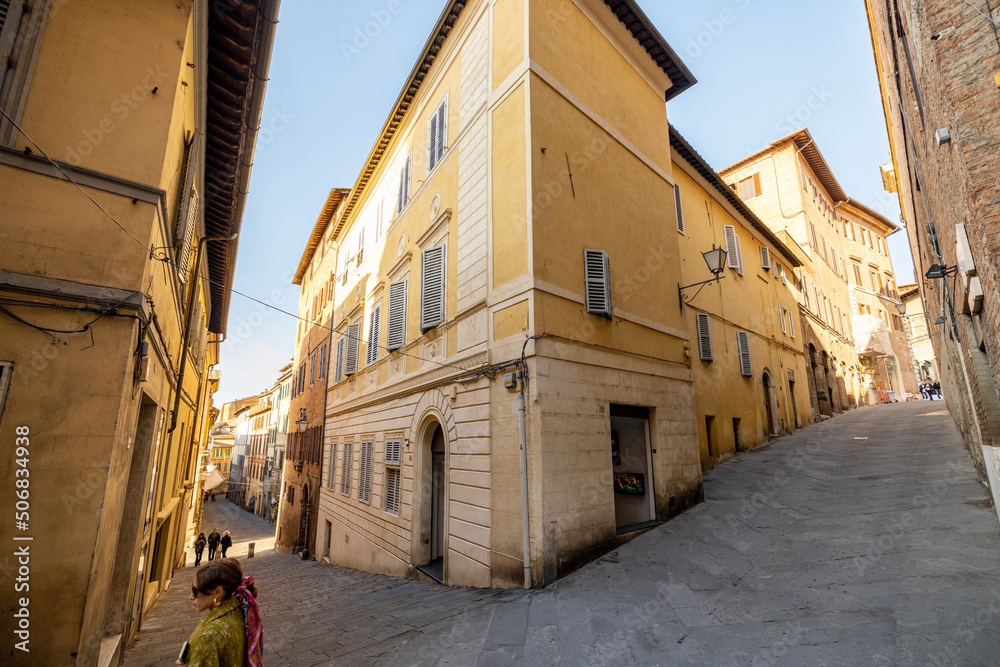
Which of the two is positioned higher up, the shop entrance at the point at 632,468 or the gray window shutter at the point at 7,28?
the gray window shutter at the point at 7,28

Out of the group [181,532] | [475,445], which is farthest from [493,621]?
[181,532]

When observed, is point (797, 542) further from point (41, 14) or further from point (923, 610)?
point (41, 14)

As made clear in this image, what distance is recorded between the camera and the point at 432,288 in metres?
10.4

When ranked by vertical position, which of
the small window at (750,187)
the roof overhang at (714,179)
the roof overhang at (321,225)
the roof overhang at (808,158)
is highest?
the roof overhang at (808,158)

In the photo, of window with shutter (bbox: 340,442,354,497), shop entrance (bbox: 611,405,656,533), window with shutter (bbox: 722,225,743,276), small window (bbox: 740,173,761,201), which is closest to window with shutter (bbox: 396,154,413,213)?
window with shutter (bbox: 340,442,354,497)

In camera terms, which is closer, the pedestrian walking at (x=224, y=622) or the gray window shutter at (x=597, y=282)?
the pedestrian walking at (x=224, y=622)

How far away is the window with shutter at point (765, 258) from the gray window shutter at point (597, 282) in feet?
48.7

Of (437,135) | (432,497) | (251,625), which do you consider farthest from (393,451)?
(251,625)

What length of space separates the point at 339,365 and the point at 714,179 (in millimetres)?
15062

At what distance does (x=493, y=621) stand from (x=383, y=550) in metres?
6.93

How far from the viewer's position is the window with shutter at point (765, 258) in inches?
790

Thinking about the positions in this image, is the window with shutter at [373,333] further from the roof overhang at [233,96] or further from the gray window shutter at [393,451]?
the roof overhang at [233,96]

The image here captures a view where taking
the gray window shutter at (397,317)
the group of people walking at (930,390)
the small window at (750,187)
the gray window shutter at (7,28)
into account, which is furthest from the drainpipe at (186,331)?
the group of people walking at (930,390)

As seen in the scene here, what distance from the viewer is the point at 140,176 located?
4676mm
